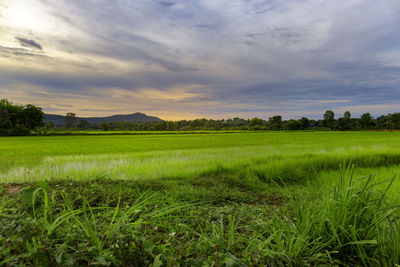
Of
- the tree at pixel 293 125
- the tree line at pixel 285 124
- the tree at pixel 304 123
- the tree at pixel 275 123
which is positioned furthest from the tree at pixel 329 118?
the tree at pixel 275 123

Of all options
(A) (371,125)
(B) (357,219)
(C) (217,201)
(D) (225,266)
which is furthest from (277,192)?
(A) (371,125)

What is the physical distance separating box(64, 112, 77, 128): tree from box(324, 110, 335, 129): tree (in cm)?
12268

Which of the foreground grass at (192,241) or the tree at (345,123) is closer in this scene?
the foreground grass at (192,241)

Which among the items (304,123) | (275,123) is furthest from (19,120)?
(304,123)

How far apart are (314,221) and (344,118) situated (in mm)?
110137

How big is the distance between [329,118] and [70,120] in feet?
422

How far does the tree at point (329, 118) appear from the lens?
88.7 meters

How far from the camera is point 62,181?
432 cm

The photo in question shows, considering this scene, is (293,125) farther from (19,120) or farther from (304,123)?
(19,120)

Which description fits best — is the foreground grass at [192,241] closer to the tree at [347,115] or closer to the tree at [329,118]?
the tree at [329,118]

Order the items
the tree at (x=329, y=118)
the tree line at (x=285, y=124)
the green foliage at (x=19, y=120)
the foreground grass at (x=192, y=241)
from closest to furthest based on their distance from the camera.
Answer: the foreground grass at (x=192, y=241) < the green foliage at (x=19, y=120) < the tree line at (x=285, y=124) < the tree at (x=329, y=118)

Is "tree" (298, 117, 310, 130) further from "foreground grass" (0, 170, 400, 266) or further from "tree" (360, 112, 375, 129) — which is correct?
"foreground grass" (0, 170, 400, 266)

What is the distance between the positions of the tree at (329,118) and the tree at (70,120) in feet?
403

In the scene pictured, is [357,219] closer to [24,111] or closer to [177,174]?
[177,174]
